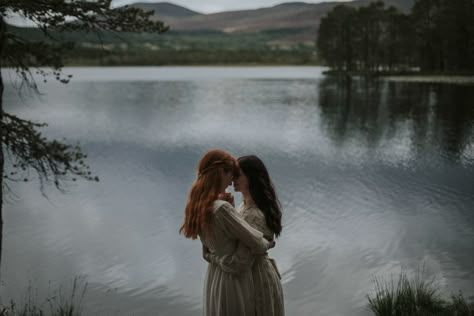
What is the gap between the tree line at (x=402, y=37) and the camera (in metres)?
22.7

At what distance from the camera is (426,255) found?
377 inches

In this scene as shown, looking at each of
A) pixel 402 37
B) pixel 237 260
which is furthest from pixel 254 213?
pixel 402 37

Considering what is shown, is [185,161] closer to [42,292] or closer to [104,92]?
[42,292]

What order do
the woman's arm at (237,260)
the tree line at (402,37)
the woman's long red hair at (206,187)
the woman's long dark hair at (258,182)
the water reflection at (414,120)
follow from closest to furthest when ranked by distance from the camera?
the woman's long red hair at (206,187) → the woman's arm at (237,260) → the woman's long dark hair at (258,182) → the water reflection at (414,120) → the tree line at (402,37)

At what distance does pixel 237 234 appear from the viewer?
3322 millimetres

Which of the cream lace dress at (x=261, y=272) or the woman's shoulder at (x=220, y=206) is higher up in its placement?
the woman's shoulder at (x=220, y=206)

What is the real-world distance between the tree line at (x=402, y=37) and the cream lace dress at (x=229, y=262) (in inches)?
745

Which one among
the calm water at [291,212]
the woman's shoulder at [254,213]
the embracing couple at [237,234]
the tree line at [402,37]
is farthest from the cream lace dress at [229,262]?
the tree line at [402,37]

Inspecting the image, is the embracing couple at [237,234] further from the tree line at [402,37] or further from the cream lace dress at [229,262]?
the tree line at [402,37]

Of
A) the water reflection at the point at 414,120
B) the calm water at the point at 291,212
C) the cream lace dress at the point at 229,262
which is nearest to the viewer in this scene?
the cream lace dress at the point at 229,262

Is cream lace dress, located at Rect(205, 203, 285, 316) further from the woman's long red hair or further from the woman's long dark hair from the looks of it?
the woman's long red hair

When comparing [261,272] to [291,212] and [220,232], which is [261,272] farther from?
[291,212]

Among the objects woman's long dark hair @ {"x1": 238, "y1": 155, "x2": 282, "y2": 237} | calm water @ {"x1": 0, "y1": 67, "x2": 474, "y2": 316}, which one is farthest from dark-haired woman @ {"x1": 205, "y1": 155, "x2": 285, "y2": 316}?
calm water @ {"x1": 0, "y1": 67, "x2": 474, "y2": 316}

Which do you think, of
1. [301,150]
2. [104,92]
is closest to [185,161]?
[301,150]
